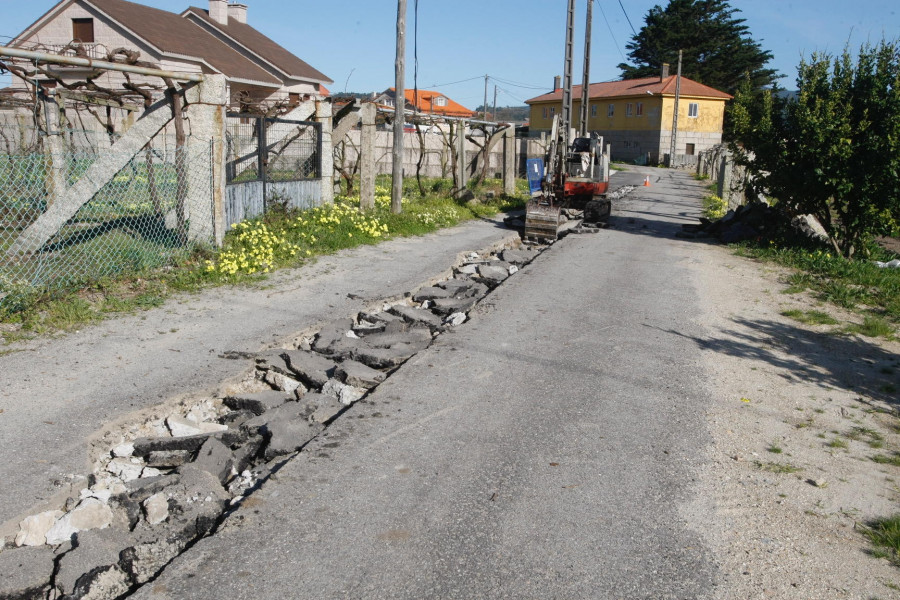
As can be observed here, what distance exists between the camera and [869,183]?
13273 mm

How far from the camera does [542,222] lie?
627 inches

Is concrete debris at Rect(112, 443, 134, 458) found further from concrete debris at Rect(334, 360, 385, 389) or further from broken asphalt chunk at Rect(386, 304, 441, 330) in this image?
broken asphalt chunk at Rect(386, 304, 441, 330)

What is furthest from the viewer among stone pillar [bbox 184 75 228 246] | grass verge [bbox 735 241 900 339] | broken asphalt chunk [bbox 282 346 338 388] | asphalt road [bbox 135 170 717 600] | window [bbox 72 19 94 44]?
window [bbox 72 19 94 44]

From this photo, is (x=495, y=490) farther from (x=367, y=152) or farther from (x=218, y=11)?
(x=218, y=11)

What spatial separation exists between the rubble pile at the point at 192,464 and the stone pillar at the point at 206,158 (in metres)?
3.57

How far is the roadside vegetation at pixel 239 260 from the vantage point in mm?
7480

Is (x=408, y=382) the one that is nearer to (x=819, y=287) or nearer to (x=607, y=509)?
(x=607, y=509)

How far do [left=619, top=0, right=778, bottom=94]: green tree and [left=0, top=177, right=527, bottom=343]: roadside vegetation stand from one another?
202 feet

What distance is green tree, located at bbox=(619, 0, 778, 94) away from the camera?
71.5m

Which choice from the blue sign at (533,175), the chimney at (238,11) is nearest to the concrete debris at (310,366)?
the blue sign at (533,175)

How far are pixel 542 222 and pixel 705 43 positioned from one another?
214ft

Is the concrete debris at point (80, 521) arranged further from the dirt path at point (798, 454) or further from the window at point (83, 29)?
the window at point (83, 29)

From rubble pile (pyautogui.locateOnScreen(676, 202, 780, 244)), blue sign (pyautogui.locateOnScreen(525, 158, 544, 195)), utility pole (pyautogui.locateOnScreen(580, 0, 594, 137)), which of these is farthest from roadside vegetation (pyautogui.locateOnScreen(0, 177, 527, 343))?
utility pole (pyautogui.locateOnScreen(580, 0, 594, 137))

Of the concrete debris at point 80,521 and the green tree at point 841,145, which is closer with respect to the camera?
the concrete debris at point 80,521
